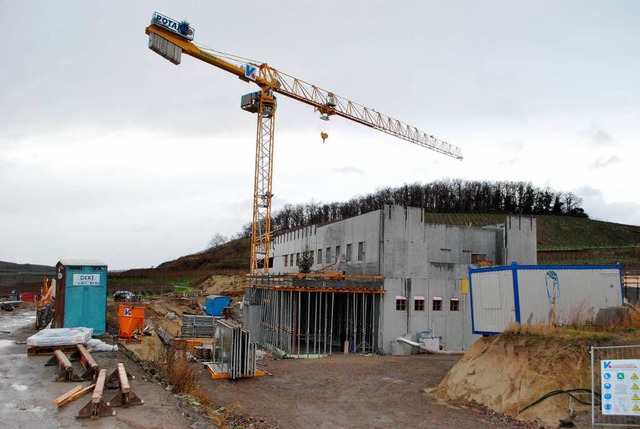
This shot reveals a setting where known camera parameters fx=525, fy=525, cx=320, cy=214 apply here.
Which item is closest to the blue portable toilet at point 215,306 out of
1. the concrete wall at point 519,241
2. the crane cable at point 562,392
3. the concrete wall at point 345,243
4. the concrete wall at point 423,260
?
the concrete wall at point 345,243

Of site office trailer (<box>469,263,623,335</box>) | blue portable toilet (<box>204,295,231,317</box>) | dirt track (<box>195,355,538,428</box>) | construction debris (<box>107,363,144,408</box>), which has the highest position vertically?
site office trailer (<box>469,263,623,335</box>)

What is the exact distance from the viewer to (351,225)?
34.2m

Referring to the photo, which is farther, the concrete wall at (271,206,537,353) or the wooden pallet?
the concrete wall at (271,206,537,353)

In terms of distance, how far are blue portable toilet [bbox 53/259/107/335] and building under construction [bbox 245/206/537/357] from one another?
1035 cm

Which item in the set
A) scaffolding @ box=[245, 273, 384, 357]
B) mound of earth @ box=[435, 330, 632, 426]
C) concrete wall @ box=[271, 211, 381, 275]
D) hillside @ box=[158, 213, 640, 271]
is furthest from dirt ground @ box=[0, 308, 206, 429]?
hillside @ box=[158, 213, 640, 271]

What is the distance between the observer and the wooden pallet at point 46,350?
55.0 ft

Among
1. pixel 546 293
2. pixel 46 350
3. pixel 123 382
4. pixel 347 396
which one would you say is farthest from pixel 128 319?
pixel 546 293

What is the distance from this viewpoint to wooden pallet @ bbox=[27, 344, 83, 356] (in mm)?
16750

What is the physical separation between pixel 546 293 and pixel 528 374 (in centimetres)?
316

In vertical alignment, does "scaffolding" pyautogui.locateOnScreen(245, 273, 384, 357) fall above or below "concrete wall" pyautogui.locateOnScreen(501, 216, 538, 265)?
below

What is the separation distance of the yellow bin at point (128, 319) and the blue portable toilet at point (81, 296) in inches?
28.8

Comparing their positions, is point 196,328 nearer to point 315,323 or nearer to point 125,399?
point 315,323

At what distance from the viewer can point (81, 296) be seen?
67.8ft

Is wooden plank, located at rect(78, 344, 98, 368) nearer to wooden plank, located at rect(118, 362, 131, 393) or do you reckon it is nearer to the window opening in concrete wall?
wooden plank, located at rect(118, 362, 131, 393)
